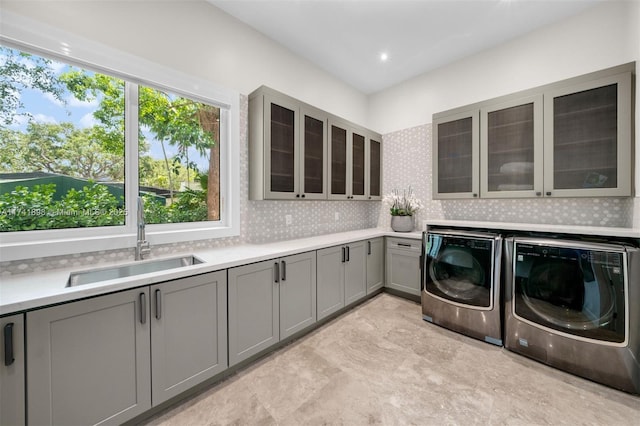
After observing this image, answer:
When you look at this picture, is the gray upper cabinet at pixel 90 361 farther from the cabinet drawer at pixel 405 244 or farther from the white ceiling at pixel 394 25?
the cabinet drawer at pixel 405 244

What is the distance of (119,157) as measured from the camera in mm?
1924

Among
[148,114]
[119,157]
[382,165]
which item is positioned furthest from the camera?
[382,165]

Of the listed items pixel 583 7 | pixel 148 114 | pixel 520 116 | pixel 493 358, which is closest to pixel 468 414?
pixel 493 358

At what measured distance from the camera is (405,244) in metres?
3.25

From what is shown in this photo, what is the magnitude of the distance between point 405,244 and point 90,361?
307cm

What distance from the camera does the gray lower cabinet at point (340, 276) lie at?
2.58m

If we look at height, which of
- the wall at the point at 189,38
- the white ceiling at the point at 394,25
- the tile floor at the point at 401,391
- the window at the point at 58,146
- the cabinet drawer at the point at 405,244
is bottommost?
the tile floor at the point at 401,391

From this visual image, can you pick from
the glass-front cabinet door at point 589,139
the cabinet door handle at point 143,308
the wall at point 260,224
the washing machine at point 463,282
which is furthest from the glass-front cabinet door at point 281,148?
the glass-front cabinet door at point 589,139

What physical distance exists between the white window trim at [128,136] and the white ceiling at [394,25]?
3.03ft

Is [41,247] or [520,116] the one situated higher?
[520,116]

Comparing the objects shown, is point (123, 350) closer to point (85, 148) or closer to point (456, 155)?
point (85, 148)

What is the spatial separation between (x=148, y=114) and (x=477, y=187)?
3.38 meters

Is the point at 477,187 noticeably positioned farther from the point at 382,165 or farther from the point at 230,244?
the point at 230,244

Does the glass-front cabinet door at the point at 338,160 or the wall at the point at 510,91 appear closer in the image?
the wall at the point at 510,91
